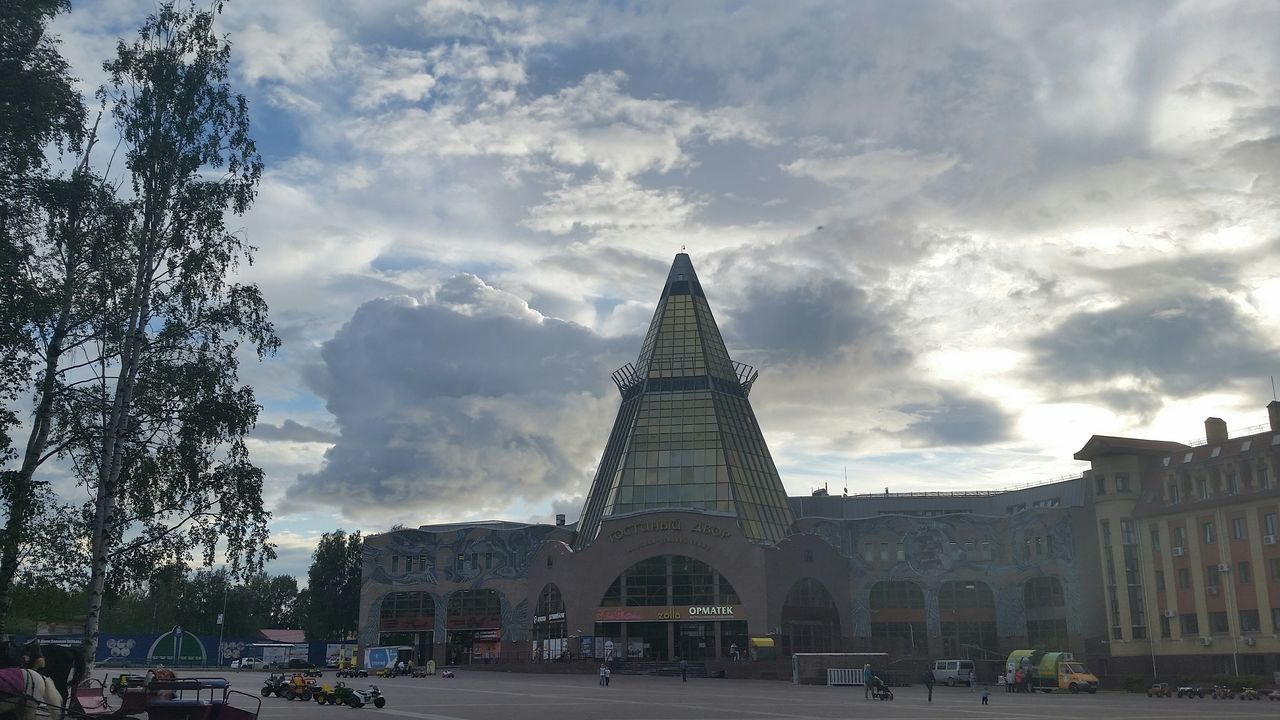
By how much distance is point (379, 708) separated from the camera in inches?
1496

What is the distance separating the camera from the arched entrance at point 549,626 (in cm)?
8906

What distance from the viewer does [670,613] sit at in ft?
275

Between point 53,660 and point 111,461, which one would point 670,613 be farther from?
point 53,660

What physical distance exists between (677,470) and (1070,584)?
3419 centimetres

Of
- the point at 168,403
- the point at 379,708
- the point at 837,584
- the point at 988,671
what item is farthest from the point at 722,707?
the point at 837,584

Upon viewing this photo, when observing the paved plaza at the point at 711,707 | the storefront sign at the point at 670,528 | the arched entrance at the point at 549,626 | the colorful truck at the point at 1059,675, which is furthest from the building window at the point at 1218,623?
the arched entrance at the point at 549,626

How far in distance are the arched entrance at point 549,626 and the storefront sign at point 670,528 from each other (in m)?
9.14

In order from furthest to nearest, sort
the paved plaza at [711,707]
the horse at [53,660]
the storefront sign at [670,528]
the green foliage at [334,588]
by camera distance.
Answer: the green foliage at [334,588] → the storefront sign at [670,528] → the paved plaza at [711,707] → the horse at [53,660]

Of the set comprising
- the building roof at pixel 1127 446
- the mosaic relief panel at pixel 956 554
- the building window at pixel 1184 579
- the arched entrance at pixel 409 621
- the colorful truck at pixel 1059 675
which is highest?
the building roof at pixel 1127 446

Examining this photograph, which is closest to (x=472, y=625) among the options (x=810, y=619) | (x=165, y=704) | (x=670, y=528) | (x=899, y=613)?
(x=670, y=528)

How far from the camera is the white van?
69.4m

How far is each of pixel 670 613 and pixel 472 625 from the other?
1030 inches

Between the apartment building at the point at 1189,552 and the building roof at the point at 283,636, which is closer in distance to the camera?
the apartment building at the point at 1189,552

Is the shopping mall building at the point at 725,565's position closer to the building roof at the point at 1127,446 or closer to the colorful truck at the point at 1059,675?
the building roof at the point at 1127,446
